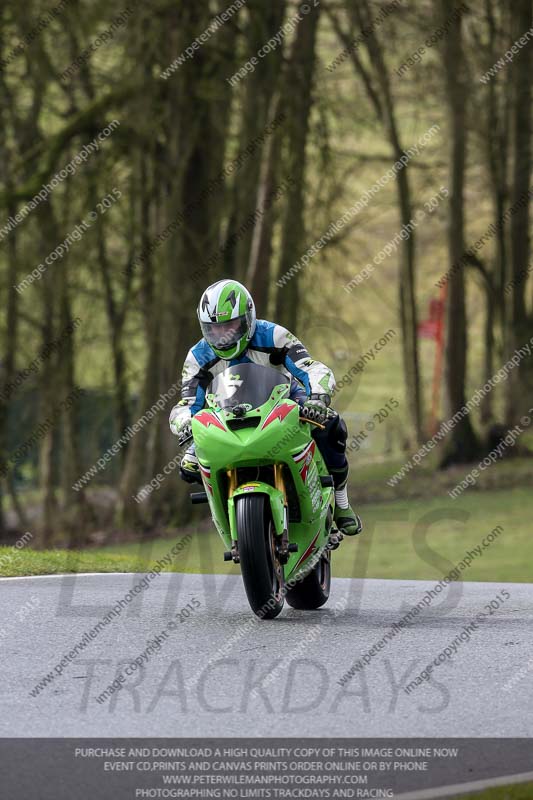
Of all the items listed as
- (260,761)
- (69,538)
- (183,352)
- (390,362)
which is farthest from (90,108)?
(390,362)

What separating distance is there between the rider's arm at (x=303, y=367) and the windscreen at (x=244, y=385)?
26cm

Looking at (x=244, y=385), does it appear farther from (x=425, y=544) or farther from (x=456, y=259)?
(x=456, y=259)

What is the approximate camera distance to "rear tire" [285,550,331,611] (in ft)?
30.5

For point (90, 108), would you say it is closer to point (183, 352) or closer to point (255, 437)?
point (183, 352)

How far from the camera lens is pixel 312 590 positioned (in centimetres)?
936

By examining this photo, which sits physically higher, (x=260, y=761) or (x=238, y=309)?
(x=238, y=309)

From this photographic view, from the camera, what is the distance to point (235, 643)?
774cm

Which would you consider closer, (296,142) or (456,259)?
(296,142)

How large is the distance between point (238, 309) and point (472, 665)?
2571 mm

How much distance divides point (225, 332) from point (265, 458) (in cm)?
83

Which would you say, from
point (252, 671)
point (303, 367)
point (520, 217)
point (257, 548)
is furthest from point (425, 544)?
point (252, 671)

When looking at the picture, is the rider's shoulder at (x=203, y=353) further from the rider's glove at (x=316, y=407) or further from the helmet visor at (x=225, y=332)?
the rider's glove at (x=316, y=407)

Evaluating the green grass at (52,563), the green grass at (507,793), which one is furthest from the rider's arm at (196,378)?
the green grass at (507,793)

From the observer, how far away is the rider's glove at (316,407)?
856cm
